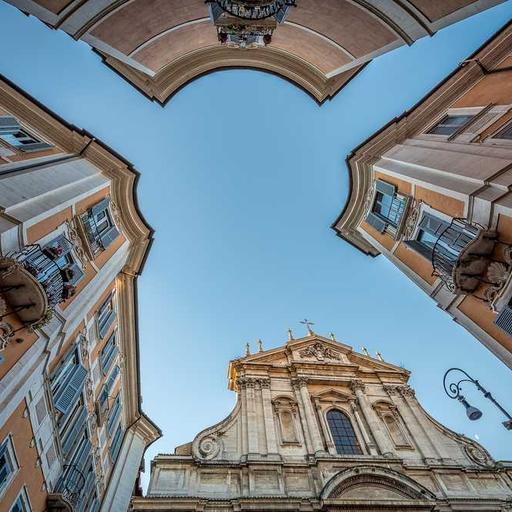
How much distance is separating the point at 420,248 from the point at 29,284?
11938 mm

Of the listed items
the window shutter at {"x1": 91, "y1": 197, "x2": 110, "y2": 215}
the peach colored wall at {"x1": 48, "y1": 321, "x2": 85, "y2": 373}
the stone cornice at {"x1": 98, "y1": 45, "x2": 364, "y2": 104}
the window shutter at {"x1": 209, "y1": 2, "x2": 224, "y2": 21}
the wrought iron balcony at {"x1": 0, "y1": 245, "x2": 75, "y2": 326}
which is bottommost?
the wrought iron balcony at {"x1": 0, "y1": 245, "x2": 75, "y2": 326}

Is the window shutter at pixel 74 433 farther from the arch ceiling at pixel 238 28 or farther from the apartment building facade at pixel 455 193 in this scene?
the apartment building facade at pixel 455 193

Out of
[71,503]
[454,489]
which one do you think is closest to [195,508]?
[71,503]

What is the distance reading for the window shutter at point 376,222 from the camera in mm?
15816

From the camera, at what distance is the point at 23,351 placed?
8508mm

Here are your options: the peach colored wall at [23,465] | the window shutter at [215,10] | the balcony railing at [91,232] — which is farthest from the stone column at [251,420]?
the window shutter at [215,10]

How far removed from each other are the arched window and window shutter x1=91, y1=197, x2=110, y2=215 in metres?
17.0

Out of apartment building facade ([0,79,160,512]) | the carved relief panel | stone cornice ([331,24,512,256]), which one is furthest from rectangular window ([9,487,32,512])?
stone cornice ([331,24,512,256])

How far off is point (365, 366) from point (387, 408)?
3524mm

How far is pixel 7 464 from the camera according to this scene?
8094 mm

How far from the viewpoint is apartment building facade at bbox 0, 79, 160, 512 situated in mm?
8180

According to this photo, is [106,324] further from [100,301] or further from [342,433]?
[342,433]

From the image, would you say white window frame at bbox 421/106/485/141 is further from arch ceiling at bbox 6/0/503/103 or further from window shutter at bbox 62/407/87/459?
window shutter at bbox 62/407/87/459

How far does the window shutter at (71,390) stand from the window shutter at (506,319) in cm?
1258
